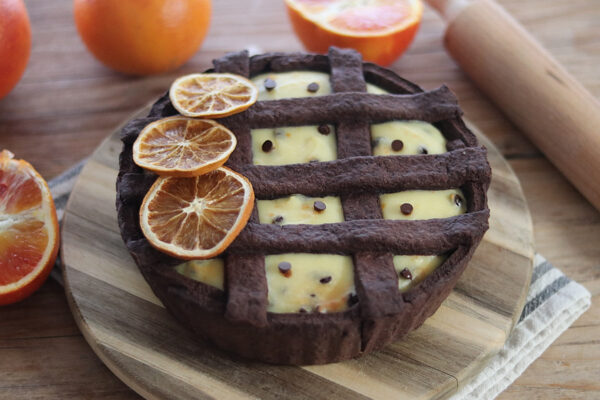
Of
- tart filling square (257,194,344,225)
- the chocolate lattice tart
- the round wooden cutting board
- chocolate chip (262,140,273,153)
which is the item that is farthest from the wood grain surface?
chocolate chip (262,140,273,153)

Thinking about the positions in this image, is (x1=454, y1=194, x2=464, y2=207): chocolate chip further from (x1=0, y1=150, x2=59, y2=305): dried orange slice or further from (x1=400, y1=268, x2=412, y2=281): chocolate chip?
(x1=0, y1=150, x2=59, y2=305): dried orange slice

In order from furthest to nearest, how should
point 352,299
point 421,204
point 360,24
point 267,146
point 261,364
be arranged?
1. point 360,24
2. point 267,146
3. point 421,204
4. point 261,364
5. point 352,299

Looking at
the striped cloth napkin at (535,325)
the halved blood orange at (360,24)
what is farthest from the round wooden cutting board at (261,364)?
the halved blood orange at (360,24)

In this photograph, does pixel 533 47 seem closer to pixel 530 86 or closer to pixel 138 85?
pixel 530 86

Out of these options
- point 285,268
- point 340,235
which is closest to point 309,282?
point 285,268

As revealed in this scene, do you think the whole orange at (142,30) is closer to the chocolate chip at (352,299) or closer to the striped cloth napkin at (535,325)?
the striped cloth napkin at (535,325)

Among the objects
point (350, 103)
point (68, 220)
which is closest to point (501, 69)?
point (350, 103)

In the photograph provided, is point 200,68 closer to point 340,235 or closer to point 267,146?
point 267,146
